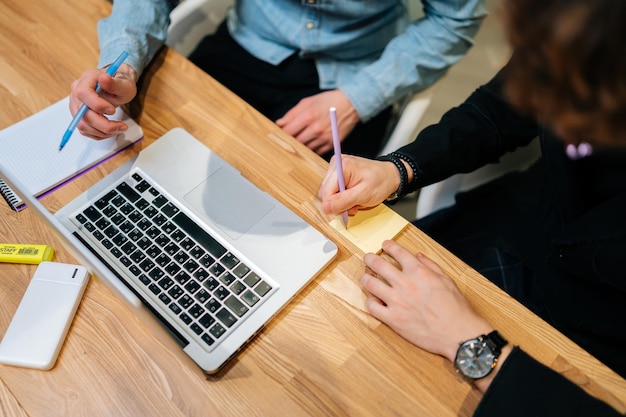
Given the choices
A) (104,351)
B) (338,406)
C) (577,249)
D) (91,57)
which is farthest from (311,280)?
(91,57)

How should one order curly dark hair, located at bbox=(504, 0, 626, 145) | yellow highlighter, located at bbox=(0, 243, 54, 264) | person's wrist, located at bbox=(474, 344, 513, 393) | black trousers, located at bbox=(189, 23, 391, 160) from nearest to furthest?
curly dark hair, located at bbox=(504, 0, 626, 145), person's wrist, located at bbox=(474, 344, 513, 393), yellow highlighter, located at bbox=(0, 243, 54, 264), black trousers, located at bbox=(189, 23, 391, 160)

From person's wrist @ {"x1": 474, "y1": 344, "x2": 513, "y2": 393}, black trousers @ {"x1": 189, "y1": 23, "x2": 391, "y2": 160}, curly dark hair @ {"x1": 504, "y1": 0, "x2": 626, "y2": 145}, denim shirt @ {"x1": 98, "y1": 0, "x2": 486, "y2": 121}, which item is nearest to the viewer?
curly dark hair @ {"x1": 504, "y1": 0, "x2": 626, "y2": 145}

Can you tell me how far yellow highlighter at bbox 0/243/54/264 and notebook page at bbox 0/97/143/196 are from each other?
10 cm

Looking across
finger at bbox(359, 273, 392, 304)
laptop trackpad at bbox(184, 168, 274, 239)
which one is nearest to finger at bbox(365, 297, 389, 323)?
finger at bbox(359, 273, 392, 304)

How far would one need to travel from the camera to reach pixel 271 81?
1299 mm

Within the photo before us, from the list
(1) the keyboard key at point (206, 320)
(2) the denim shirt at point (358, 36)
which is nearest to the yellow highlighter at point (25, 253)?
(1) the keyboard key at point (206, 320)

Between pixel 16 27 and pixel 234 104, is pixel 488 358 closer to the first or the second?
pixel 234 104

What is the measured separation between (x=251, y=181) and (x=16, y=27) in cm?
66

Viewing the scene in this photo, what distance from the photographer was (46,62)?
1053 mm

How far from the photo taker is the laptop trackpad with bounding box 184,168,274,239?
0.83 m

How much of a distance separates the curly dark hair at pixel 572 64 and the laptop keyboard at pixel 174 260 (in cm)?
44

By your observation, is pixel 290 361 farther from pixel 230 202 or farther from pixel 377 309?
pixel 230 202

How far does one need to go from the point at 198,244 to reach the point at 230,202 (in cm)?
10

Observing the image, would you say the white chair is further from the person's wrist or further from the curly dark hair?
the curly dark hair
